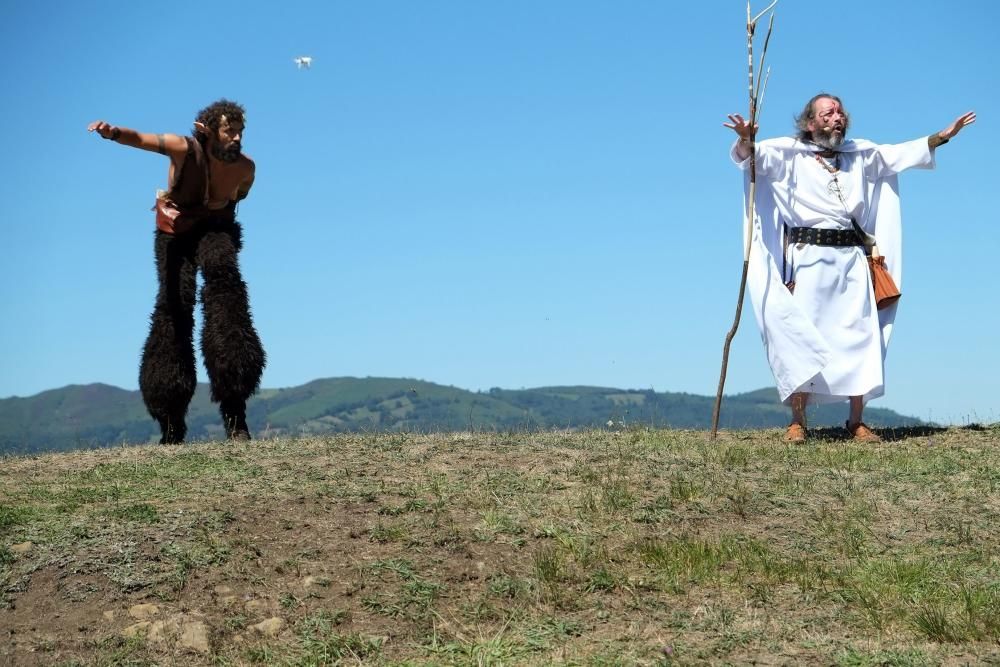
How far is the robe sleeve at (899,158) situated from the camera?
11.9 metres

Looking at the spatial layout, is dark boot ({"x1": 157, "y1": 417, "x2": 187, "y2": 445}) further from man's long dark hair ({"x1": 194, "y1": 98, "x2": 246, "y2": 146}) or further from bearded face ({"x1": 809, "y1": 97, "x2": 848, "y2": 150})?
bearded face ({"x1": 809, "y1": 97, "x2": 848, "y2": 150})

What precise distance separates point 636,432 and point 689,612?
17.6 ft

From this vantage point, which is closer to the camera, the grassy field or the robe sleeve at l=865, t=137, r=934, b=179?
the grassy field

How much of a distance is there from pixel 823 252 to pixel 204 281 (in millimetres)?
5664

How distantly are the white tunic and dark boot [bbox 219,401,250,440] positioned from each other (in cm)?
483

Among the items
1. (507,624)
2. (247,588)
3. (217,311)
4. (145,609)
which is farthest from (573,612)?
(217,311)

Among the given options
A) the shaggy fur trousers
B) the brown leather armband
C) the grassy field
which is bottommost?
the grassy field

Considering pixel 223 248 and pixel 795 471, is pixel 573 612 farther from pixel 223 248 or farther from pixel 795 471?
pixel 223 248

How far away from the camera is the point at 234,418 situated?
11.7 m

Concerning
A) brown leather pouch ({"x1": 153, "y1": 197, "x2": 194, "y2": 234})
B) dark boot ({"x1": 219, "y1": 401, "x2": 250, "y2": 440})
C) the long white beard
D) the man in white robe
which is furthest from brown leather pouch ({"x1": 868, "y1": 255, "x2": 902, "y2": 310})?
brown leather pouch ({"x1": 153, "y1": 197, "x2": 194, "y2": 234})

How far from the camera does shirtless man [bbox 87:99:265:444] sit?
11570mm

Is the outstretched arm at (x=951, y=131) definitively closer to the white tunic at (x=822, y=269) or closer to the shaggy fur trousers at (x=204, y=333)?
the white tunic at (x=822, y=269)

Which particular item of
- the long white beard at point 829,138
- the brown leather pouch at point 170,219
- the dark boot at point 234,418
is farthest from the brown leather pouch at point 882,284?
the brown leather pouch at point 170,219

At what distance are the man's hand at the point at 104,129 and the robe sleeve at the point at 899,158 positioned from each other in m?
6.82
